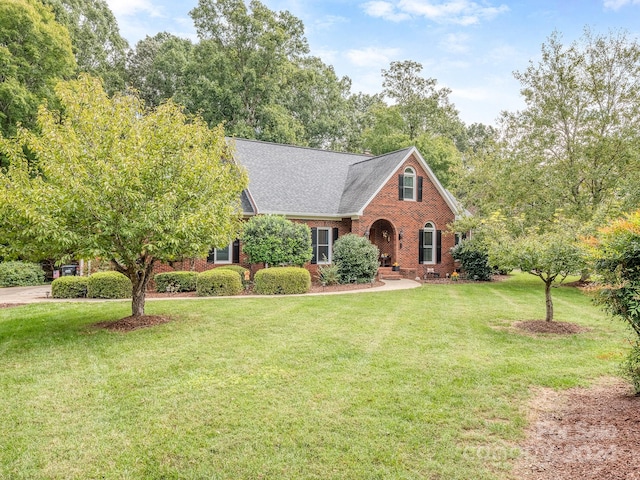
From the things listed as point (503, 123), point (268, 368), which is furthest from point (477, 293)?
point (268, 368)

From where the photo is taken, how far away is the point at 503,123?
2008 centimetres

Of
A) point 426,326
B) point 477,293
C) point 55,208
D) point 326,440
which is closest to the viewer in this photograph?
point 326,440

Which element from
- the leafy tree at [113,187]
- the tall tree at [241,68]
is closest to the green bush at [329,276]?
the leafy tree at [113,187]

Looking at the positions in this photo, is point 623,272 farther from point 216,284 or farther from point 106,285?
A: point 106,285

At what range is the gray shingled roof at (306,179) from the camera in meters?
18.3

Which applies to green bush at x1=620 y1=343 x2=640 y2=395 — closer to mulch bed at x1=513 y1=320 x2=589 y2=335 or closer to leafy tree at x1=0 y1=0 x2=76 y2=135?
mulch bed at x1=513 y1=320 x2=589 y2=335

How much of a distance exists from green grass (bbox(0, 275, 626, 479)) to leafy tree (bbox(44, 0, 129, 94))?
25.7 m

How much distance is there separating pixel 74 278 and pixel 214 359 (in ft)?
31.0

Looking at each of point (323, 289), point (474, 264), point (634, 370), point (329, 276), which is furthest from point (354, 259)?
point (634, 370)

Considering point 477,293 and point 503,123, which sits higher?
point 503,123

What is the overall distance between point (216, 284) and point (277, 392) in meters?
9.03

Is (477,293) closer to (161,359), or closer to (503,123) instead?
(503,123)

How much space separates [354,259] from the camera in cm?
1705

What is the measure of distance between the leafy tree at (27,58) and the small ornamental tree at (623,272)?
23.7 metres
